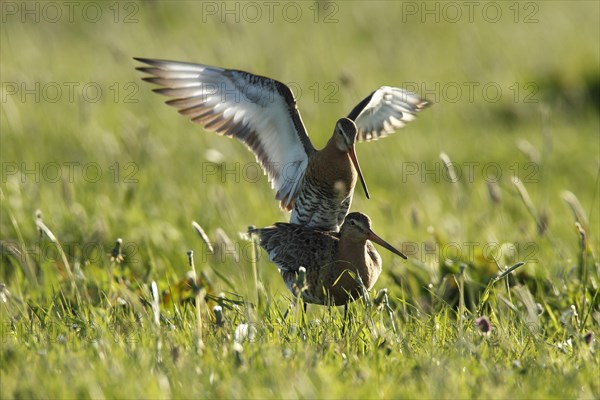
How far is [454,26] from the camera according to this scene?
1521cm

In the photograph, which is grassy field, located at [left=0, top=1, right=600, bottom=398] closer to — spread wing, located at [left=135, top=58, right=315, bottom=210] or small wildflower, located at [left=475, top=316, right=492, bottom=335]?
small wildflower, located at [left=475, top=316, right=492, bottom=335]

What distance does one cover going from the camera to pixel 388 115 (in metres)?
6.95

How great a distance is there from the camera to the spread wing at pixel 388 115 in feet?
22.6

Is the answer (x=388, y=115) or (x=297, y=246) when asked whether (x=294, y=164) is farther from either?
(x=297, y=246)

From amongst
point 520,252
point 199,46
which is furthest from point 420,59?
point 520,252

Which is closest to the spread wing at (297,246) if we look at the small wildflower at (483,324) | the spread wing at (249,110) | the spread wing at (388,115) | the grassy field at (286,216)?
the grassy field at (286,216)

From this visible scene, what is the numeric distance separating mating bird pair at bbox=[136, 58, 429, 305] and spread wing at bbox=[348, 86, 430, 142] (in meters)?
0.11

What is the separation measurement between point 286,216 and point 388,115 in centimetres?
119

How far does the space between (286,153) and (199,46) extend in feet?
25.1

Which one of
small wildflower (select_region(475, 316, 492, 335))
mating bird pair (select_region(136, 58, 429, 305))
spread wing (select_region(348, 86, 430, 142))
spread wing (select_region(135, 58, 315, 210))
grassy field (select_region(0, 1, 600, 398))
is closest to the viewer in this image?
grassy field (select_region(0, 1, 600, 398))

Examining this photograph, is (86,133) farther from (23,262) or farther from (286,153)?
(23,262)

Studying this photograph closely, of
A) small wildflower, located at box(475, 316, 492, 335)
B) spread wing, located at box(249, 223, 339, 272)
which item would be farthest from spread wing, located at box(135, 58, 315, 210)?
small wildflower, located at box(475, 316, 492, 335)

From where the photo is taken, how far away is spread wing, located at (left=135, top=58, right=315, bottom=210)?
6.05 meters

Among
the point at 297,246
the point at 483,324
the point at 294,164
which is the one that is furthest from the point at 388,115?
the point at 483,324
